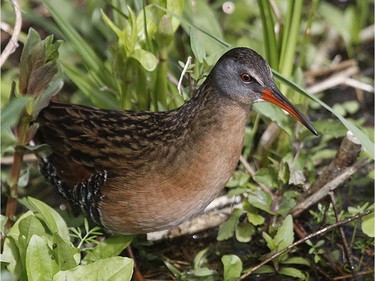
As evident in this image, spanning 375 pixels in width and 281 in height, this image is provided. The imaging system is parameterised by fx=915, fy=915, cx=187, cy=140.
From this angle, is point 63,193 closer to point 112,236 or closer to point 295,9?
point 112,236

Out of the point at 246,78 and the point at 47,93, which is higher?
the point at 47,93

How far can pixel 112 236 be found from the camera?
348cm

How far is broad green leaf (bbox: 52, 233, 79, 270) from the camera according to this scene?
312 centimetres

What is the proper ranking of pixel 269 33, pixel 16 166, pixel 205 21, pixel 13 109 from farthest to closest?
1. pixel 205 21
2. pixel 269 33
3. pixel 16 166
4. pixel 13 109

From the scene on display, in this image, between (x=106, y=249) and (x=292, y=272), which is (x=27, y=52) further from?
(x=292, y=272)

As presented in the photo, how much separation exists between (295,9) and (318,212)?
2.79 feet

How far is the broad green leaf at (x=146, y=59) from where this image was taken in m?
3.51

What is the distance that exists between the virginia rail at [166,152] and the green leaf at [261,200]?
0.32 metres

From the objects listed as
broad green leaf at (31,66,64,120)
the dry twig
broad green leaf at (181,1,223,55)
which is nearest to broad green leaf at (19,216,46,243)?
broad green leaf at (31,66,64,120)

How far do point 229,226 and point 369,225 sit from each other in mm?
558

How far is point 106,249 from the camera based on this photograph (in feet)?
11.2

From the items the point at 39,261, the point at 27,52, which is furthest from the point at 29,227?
the point at 27,52

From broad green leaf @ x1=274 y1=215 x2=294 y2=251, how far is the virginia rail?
32 cm

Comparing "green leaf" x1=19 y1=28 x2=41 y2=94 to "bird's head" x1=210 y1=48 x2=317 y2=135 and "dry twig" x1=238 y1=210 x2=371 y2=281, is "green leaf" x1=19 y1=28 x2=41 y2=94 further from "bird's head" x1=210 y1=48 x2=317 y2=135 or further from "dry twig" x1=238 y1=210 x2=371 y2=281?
"dry twig" x1=238 y1=210 x2=371 y2=281
